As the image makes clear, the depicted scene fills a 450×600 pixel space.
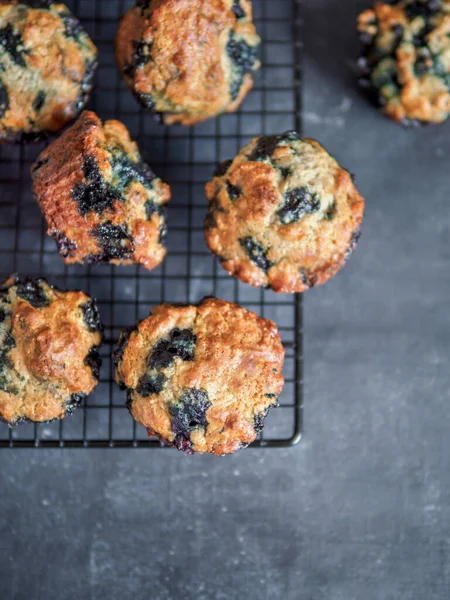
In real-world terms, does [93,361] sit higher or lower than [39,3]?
lower

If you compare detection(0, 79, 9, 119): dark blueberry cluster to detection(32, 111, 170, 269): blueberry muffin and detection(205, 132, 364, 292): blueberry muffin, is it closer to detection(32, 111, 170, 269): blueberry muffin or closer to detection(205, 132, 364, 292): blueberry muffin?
detection(32, 111, 170, 269): blueberry muffin

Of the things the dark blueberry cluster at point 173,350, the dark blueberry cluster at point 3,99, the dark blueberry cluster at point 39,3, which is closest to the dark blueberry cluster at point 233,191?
the dark blueberry cluster at point 173,350

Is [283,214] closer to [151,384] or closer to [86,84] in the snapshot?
[151,384]

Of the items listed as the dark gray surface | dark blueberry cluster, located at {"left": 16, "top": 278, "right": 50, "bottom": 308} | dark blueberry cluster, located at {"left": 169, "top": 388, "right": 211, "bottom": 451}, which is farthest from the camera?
the dark gray surface

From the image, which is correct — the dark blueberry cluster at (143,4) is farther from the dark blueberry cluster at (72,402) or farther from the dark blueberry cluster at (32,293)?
the dark blueberry cluster at (72,402)

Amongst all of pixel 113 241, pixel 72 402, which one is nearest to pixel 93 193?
pixel 113 241

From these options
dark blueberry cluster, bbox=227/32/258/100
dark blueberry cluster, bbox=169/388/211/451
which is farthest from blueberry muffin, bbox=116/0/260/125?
dark blueberry cluster, bbox=169/388/211/451
